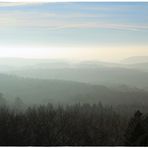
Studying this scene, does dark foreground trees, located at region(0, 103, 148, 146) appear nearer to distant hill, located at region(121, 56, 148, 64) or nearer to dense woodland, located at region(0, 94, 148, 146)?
dense woodland, located at region(0, 94, 148, 146)

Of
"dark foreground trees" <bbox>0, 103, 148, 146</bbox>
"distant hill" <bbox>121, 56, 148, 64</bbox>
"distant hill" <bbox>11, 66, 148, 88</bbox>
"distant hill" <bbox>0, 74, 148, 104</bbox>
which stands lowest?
"dark foreground trees" <bbox>0, 103, 148, 146</bbox>

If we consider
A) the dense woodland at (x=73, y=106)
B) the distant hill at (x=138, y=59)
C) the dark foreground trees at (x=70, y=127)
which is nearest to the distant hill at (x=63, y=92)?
the dense woodland at (x=73, y=106)

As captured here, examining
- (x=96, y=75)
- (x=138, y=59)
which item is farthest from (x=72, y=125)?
(x=138, y=59)

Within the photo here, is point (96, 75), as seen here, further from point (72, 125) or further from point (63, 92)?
point (72, 125)

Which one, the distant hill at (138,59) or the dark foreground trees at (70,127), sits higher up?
→ the distant hill at (138,59)

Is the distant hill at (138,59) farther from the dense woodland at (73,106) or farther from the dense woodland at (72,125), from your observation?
the dense woodland at (72,125)

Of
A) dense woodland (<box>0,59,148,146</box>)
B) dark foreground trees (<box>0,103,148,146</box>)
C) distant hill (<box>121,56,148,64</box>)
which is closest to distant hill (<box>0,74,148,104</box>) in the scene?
dense woodland (<box>0,59,148,146</box>)
